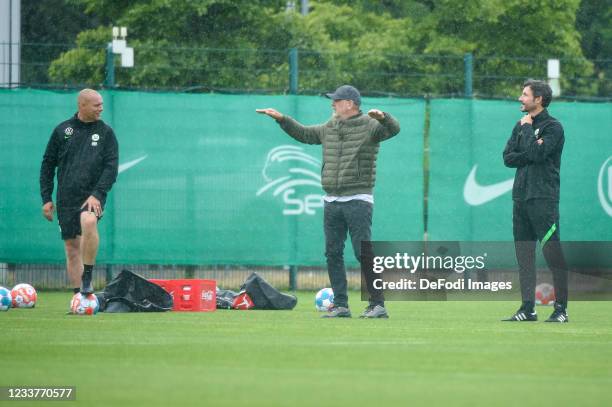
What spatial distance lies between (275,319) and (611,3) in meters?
28.9

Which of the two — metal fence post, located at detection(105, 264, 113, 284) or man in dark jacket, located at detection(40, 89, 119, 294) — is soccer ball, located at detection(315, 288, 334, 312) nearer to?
man in dark jacket, located at detection(40, 89, 119, 294)

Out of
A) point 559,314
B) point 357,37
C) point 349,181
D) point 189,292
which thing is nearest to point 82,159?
point 189,292

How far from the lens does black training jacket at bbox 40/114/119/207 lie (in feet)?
43.3

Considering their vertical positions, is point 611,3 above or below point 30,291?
above

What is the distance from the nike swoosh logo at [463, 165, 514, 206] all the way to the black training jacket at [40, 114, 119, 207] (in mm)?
7339

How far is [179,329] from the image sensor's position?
11188 mm

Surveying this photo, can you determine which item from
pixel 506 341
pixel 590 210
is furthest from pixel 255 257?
pixel 506 341

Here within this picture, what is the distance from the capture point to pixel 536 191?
12.6m

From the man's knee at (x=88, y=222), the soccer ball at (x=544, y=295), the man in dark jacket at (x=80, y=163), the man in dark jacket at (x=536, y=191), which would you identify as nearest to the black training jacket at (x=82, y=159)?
the man in dark jacket at (x=80, y=163)

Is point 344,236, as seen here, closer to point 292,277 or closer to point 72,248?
point 72,248

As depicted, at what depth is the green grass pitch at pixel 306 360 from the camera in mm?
6922

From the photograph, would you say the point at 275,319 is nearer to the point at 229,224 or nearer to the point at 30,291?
the point at 30,291

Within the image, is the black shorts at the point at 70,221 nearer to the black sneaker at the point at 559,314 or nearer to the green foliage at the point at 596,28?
the black sneaker at the point at 559,314

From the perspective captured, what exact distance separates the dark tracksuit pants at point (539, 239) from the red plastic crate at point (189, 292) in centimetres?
337
